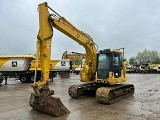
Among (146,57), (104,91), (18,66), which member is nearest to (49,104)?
(104,91)

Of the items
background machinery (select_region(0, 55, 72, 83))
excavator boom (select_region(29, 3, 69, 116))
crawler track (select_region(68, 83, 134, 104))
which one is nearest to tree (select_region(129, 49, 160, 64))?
background machinery (select_region(0, 55, 72, 83))

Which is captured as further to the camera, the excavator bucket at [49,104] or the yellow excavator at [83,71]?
the yellow excavator at [83,71]

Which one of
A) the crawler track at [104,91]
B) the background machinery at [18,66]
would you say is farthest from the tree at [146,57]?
the crawler track at [104,91]

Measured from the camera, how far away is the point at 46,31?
10125 mm

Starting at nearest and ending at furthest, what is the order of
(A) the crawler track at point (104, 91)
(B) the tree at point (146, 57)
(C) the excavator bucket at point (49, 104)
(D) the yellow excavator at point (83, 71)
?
(C) the excavator bucket at point (49, 104) < (D) the yellow excavator at point (83, 71) < (A) the crawler track at point (104, 91) < (B) the tree at point (146, 57)

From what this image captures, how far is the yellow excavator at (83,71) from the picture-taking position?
29.7 feet

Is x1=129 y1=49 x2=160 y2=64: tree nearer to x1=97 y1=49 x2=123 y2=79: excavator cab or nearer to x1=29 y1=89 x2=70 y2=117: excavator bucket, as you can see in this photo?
x1=97 y1=49 x2=123 y2=79: excavator cab

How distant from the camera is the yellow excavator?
9.05 meters

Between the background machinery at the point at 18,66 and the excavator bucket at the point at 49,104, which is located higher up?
the background machinery at the point at 18,66

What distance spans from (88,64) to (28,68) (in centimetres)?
1275

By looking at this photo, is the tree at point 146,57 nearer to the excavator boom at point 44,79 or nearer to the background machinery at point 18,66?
the background machinery at point 18,66

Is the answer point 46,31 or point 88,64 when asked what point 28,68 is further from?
point 46,31

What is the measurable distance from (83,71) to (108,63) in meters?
1.85

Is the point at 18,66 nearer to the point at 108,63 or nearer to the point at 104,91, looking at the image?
the point at 108,63
